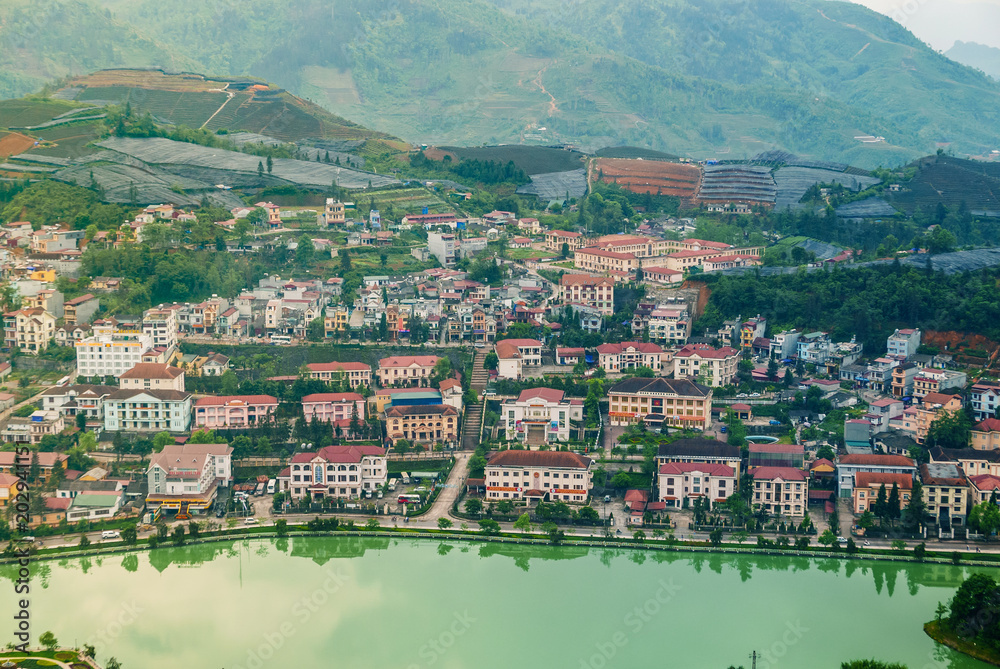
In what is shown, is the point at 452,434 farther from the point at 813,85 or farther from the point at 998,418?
the point at 813,85

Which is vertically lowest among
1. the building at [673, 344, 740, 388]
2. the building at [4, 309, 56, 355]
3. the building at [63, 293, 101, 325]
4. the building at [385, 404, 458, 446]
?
the building at [385, 404, 458, 446]

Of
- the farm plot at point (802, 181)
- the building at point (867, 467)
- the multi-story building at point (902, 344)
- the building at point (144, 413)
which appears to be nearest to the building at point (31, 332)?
the building at point (144, 413)

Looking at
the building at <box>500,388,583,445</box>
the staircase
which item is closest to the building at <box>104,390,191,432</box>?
the staircase

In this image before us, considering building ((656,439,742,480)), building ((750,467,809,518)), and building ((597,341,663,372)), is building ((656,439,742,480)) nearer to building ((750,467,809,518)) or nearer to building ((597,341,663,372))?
building ((750,467,809,518))

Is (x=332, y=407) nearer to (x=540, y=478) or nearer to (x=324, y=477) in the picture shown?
(x=324, y=477)

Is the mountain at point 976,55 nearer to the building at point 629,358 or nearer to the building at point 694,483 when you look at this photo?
the building at point 629,358
